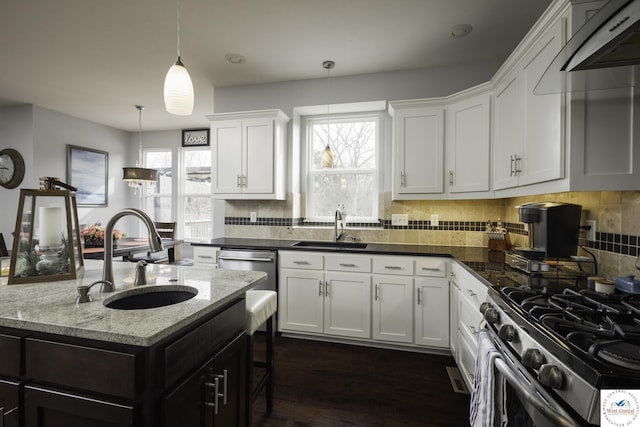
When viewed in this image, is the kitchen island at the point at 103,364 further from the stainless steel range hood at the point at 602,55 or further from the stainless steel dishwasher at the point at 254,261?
the stainless steel dishwasher at the point at 254,261

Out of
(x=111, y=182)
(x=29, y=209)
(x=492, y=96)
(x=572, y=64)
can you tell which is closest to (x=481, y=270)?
(x=572, y=64)

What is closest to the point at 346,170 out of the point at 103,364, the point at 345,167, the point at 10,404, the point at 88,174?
the point at 345,167

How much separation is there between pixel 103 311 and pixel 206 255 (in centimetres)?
206

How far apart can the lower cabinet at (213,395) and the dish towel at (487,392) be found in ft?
3.44

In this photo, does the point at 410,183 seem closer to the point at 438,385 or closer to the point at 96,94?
the point at 438,385

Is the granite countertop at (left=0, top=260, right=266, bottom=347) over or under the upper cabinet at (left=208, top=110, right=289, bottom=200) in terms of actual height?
under

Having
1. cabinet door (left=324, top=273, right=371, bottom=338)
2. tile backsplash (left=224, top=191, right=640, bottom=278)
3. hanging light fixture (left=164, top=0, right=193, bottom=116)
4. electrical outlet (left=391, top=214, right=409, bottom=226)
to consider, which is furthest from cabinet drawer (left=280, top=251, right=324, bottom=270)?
hanging light fixture (left=164, top=0, right=193, bottom=116)

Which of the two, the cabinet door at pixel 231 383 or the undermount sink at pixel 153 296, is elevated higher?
the undermount sink at pixel 153 296

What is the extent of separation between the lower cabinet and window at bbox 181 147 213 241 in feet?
15.4

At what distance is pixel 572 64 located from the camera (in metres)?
1.10

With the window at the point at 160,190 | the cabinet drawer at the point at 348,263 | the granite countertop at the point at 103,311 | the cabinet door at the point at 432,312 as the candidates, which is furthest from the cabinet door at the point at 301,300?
the window at the point at 160,190

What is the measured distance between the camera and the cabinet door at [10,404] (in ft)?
3.11

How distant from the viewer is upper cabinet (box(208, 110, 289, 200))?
3.23 m

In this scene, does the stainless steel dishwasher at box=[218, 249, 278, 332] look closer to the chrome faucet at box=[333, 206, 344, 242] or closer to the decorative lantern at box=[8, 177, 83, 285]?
the chrome faucet at box=[333, 206, 344, 242]
